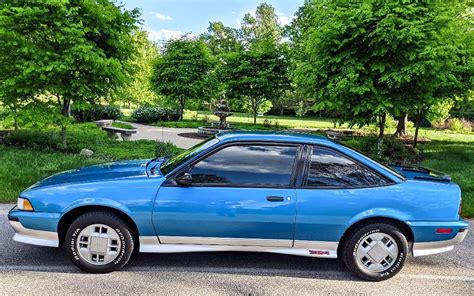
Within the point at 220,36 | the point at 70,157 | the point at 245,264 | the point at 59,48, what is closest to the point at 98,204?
the point at 245,264

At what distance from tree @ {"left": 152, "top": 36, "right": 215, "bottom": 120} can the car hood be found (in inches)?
722

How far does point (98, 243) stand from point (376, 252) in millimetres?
2748

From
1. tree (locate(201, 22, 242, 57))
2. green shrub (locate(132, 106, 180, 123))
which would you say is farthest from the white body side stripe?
tree (locate(201, 22, 242, 57))

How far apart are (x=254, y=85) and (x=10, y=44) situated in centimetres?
1354

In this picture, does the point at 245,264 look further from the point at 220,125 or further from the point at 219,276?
the point at 220,125

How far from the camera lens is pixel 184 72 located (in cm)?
2238

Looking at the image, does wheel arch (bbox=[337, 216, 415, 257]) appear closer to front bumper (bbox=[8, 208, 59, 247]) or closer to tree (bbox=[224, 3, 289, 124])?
front bumper (bbox=[8, 208, 59, 247])

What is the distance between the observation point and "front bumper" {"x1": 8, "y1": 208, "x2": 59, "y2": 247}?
11.8ft

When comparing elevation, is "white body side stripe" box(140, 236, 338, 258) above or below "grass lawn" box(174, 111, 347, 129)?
below

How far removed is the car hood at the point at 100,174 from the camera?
3775mm

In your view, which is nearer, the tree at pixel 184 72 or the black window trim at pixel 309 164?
the black window trim at pixel 309 164

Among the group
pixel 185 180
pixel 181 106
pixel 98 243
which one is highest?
pixel 181 106

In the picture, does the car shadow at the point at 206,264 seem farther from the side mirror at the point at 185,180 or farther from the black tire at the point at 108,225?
the side mirror at the point at 185,180

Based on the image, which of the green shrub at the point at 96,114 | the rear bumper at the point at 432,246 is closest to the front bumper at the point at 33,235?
the rear bumper at the point at 432,246
